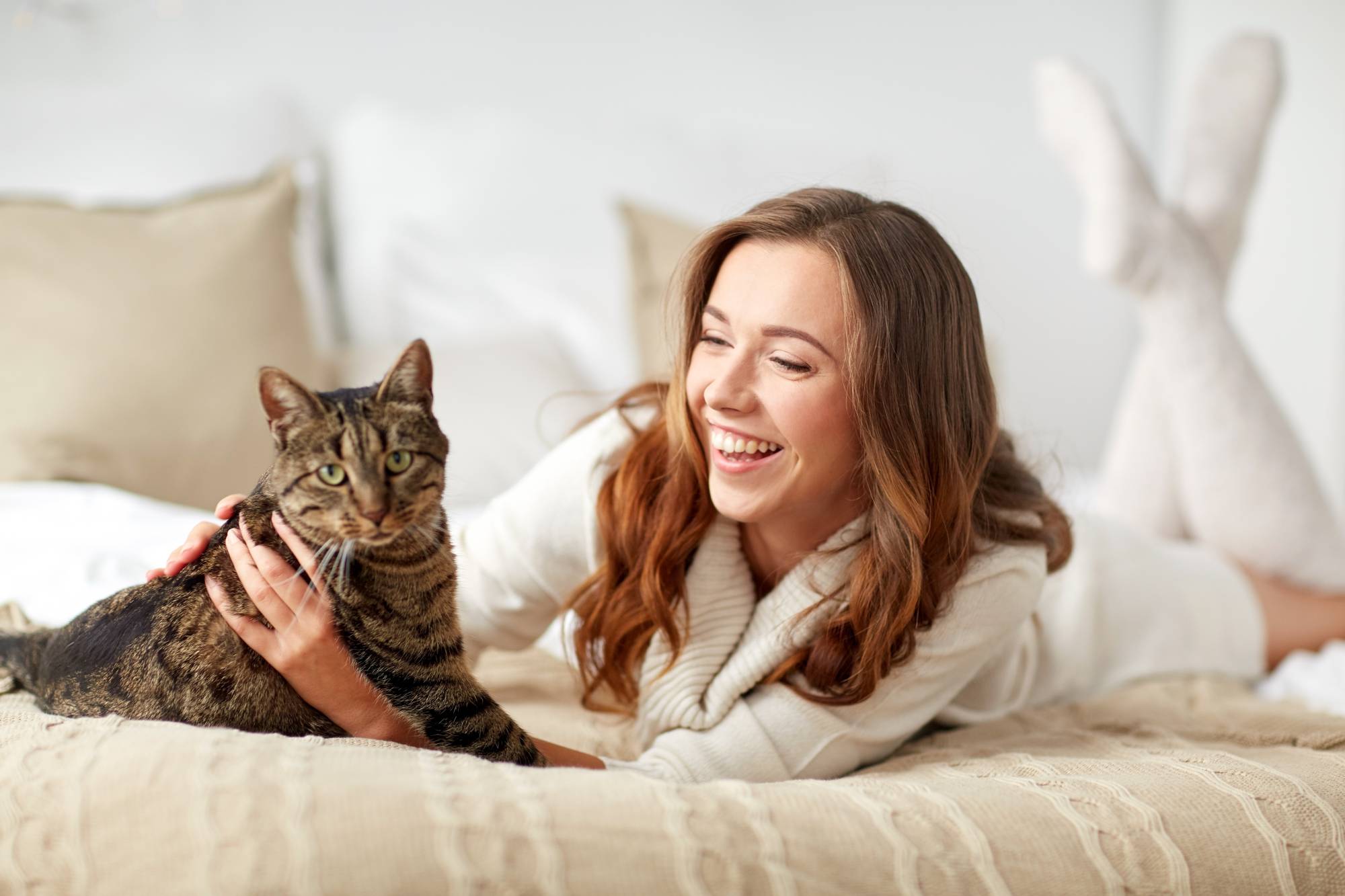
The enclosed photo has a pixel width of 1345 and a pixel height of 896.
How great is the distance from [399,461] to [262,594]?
0.54 feet

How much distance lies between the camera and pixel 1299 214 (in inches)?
124

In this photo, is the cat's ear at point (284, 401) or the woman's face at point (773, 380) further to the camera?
the woman's face at point (773, 380)

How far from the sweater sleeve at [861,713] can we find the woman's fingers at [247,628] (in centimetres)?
43

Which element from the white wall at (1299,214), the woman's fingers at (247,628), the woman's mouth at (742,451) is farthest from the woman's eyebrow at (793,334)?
the white wall at (1299,214)

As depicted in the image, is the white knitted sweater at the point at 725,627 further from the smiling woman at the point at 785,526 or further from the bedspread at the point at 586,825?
the bedspread at the point at 586,825

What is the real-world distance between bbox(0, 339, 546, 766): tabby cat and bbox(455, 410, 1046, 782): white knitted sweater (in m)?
0.32

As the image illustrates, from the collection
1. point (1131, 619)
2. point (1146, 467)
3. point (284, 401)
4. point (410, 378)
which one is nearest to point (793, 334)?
point (410, 378)

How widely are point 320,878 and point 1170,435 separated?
1857 millimetres

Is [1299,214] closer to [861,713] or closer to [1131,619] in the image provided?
[1131,619]

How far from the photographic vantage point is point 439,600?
92 cm

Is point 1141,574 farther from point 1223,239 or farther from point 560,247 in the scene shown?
point 560,247

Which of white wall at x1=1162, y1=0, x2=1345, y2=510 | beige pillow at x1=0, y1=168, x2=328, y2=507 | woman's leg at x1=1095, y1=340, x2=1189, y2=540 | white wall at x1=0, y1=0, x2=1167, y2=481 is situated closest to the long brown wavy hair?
beige pillow at x1=0, y1=168, x2=328, y2=507

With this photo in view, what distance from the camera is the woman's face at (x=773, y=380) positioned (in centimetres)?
108

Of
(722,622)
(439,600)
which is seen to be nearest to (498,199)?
(722,622)
